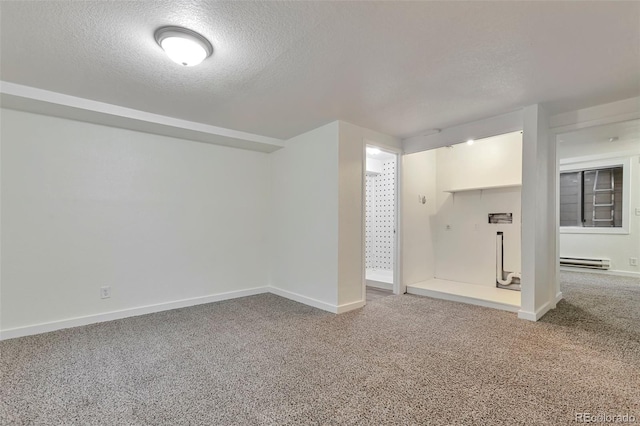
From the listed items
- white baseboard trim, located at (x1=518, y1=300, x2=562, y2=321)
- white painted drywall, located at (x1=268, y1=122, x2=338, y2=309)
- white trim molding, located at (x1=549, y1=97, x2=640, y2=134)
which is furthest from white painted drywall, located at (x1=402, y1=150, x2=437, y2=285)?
white trim molding, located at (x1=549, y1=97, x2=640, y2=134)

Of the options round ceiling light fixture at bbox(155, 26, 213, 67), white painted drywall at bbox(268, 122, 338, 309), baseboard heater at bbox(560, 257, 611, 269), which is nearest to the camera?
round ceiling light fixture at bbox(155, 26, 213, 67)

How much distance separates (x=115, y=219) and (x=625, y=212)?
329 inches

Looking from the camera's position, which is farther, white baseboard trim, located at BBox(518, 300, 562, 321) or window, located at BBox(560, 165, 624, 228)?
window, located at BBox(560, 165, 624, 228)

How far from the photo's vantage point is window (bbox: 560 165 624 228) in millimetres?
5855

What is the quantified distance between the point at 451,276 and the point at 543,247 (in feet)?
5.29

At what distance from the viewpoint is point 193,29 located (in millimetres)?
1813

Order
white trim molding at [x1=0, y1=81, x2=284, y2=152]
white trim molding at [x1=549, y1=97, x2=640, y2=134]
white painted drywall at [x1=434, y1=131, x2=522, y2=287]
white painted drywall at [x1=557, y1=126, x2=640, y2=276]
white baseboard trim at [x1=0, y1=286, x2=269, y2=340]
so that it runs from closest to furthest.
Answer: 1. white trim molding at [x1=0, y1=81, x2=284, y2=152]
2. white baseboard trim at [x1=0, y1=286, x2=269, y2=340]
3. white trim molding at [x1=549, y1=97, x2=640, y2=134]
4. white painted drywall at [x1=434, y1=131, x2=522, y2=287]
5. white painted drywall at [x1=557, y1=126, x2=640, y2=276]

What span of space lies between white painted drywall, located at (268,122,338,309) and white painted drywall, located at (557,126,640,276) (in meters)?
3.99

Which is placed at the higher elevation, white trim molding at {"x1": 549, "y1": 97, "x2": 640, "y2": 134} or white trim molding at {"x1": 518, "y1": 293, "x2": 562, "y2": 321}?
white trim molding at {"x1": 549, "y1": 97, "x2": 640, "y2": 134}

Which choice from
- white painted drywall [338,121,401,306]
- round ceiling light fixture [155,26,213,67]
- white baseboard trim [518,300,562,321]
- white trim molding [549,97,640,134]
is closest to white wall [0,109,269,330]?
white painted drywall [338,121,401,306]

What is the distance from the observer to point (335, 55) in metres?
2.11

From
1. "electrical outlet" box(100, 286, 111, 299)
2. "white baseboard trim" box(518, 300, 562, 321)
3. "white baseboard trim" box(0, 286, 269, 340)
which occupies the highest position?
"electrical outlet" box(100, 286, 111, 299)

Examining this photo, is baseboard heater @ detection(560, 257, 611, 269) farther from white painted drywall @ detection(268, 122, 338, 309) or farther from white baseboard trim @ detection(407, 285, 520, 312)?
white painted drywall @ detection(268, 122, 338, 309)

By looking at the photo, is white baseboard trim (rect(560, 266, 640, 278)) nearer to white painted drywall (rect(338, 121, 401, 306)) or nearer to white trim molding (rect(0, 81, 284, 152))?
white painted drywall (rect(338, 121, 401, 306))
